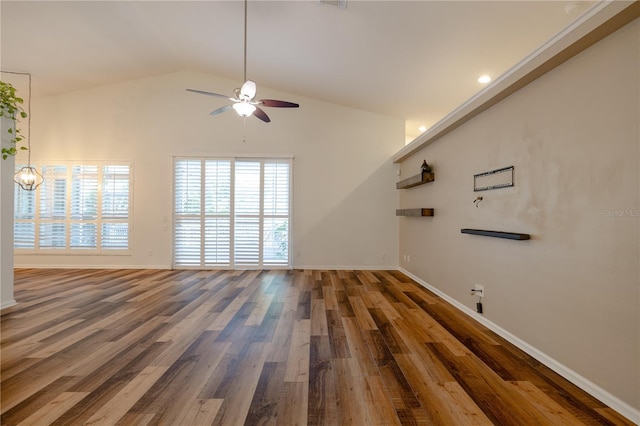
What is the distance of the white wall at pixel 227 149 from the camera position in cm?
593

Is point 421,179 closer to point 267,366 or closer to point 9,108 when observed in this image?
point 267,366

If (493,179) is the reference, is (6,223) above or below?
below

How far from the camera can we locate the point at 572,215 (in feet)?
6.54

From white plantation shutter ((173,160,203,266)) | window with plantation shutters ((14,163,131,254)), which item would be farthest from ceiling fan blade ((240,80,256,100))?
window with plantation shutters ((14,163,131,254))

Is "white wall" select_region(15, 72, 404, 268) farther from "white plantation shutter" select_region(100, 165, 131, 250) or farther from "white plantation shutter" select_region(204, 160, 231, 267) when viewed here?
"white plantation shutter" select_region(204, 160, 231, 267)

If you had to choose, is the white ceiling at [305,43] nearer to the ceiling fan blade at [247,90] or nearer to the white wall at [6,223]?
the ceiling fan blade at [247,90]

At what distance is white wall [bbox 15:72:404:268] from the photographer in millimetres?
5930

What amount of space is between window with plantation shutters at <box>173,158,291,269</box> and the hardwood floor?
2134mm

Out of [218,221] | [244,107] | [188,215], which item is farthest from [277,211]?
[244,107]

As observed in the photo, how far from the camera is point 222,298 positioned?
12.6 ft

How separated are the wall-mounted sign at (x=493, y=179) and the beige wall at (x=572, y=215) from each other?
0.21 feet

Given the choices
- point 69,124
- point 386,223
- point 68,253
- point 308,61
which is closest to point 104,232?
point 68,253

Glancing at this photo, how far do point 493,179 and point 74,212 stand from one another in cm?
757

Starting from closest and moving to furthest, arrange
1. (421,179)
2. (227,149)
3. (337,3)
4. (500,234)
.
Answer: (500,234) → (337,3) → (421,179) → (227,149)
